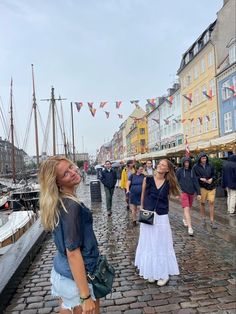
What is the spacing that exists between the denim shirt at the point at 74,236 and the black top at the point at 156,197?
2.80m

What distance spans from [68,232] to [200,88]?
4210 cm

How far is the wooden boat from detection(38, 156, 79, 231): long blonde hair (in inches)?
370

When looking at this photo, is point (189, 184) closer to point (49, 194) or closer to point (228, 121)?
point (49, 194)

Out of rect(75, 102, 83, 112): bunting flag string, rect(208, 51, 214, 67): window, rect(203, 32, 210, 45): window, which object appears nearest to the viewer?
rect(75, 102, 83, 112): bunting flag string

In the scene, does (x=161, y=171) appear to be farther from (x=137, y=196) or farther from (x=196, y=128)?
(x=196, y=128)

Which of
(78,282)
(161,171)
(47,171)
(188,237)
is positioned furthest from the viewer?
(188,237)

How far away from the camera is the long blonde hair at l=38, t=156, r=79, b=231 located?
2.31 meters

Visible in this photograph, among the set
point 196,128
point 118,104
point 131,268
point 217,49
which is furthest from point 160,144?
point 131,268

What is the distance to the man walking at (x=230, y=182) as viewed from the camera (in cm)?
1056

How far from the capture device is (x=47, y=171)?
95.0 inches

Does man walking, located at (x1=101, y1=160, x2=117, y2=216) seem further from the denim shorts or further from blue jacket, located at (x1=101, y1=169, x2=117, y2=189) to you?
the denim shorts

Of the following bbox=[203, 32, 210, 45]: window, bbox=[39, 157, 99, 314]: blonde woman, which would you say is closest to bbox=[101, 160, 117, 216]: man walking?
bbox=[39, 157, 99, 314]: blonde woman

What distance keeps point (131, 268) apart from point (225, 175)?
6.10 metres

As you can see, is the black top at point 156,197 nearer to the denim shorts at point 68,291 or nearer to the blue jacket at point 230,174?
the denim shorts at point 68,291
